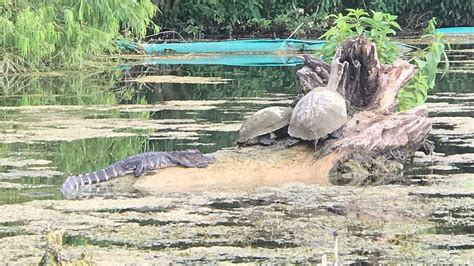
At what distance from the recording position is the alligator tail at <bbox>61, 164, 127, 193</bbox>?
526 cm

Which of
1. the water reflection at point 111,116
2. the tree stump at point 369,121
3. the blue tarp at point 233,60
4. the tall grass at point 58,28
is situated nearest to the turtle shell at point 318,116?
the tree stump at point 369,121

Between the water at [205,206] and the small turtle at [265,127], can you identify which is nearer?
the water at [205,206]

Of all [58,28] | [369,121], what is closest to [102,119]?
[369,121]

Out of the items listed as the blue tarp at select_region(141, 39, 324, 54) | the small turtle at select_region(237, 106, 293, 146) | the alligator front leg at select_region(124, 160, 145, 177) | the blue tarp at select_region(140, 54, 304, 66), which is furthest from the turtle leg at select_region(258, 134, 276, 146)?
the blue tarp at select_region(141, 39, 324, 54)

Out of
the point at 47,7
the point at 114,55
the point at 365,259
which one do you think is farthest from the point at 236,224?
the point at 114,55

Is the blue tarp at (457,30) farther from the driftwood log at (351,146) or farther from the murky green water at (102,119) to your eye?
the driftwood log at (351,146)

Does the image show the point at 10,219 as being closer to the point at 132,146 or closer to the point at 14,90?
the point at 132,146

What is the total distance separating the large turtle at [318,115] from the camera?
5.75 meters

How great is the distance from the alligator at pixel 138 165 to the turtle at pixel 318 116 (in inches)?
22.1

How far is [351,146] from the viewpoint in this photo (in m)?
5.74

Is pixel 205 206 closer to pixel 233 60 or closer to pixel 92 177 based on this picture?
pixel 92 177

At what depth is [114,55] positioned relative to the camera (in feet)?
50.7

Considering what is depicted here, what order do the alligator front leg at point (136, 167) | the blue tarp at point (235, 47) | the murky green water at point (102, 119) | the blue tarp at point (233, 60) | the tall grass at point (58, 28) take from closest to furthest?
1. the alligator front leg at point (136, 167)
2. the murky green water at point (102, 119)
3. the tall grass at point (58, 28)
4. the blue tarp at point (233, 60)
5. the blue tarp at point (235, 47)

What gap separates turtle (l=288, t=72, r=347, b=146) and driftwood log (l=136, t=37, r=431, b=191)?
0.31 feet
